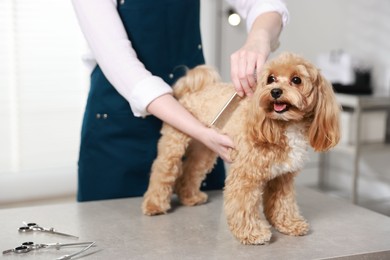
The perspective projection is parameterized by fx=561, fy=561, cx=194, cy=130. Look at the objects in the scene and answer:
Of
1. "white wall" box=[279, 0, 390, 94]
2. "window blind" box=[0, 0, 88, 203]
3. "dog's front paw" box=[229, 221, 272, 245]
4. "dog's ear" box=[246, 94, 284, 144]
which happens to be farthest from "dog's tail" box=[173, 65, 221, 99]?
"white wall" box=[279, 0, 390, 94]

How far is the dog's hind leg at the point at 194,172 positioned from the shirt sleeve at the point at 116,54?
6.9 inches

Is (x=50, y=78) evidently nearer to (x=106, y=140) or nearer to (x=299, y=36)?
(x=106, y=140)

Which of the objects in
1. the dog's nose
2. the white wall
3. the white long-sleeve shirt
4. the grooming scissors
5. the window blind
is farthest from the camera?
the white wall

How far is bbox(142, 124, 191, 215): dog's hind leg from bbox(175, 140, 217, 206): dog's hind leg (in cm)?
6

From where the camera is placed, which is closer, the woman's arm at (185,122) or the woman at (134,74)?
the woman's arm at (185,122)

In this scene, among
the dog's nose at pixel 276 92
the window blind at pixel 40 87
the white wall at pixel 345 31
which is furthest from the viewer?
the white wall at pixel 345 31

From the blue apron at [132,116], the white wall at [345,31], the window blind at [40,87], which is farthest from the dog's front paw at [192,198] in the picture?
the white wall at [345,31]

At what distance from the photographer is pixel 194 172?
1.50 m

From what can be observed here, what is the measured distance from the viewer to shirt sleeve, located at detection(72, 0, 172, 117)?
1371mm

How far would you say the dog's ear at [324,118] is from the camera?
3.73 feet

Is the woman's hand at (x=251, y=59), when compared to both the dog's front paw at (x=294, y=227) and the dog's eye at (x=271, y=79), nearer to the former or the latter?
the dog's eye at (x=271, y=79)

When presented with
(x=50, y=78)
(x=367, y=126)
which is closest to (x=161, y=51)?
(x=50, y=78)

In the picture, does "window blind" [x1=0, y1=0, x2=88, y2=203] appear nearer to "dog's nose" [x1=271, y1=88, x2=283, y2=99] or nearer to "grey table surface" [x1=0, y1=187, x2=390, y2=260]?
"grey table surface" [x1=0, y1=187, x2=390, y2=260]

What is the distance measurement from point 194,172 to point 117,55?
0.37m
